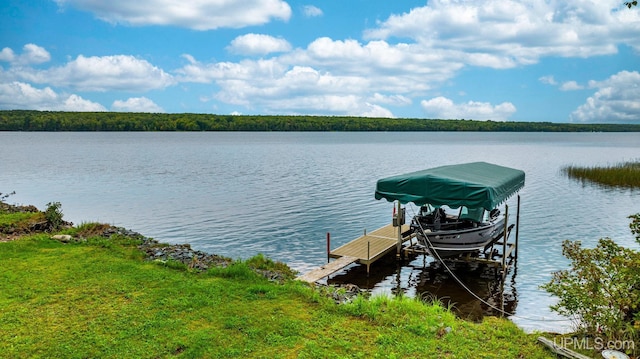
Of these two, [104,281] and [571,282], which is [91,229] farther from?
[571,282]

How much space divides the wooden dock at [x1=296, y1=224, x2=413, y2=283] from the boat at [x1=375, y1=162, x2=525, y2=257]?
6.01 ft

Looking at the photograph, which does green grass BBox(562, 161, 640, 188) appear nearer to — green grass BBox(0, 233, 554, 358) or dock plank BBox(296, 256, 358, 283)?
dock plank BBox(296, 256, 358, 283)

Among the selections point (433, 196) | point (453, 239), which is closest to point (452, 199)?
point (433, 196)

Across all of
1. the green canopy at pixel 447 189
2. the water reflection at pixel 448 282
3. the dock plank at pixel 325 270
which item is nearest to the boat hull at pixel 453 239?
the water reflection at pixel 448 282

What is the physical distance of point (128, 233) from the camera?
18.5 metres

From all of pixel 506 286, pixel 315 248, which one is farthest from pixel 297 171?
pixel 506 286

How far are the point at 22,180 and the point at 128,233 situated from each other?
101ft

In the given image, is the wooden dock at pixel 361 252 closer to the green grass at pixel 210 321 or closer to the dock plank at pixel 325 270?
the dock plank at pixel 325 270

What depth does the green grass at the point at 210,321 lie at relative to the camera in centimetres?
833

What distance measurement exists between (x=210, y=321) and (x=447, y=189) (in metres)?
9.31

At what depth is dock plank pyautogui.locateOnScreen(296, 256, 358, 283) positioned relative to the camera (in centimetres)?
1405

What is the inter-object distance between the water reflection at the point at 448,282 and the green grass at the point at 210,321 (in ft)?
12.5

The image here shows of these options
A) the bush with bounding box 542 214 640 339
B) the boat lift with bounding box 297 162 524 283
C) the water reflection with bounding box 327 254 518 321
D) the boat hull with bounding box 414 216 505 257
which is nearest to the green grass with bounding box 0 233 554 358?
the bush with bounding box 542 214 640 339

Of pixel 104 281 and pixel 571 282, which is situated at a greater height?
pixel 571 282
